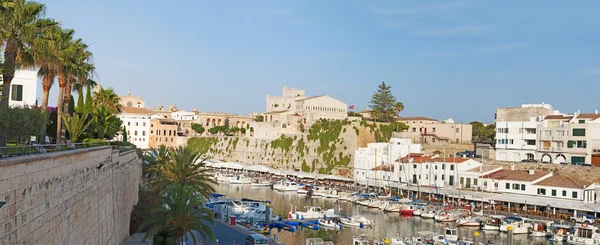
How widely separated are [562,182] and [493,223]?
40.6 feet

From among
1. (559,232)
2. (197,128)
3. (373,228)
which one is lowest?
(373,228)

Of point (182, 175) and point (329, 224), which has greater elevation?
point (182, 175)

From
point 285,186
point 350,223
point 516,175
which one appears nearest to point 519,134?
point 516,175

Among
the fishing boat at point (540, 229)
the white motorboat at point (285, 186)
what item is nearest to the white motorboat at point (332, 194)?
the white motorboat at point (285, 186)

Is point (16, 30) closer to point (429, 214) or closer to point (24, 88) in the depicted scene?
point (24, 88)

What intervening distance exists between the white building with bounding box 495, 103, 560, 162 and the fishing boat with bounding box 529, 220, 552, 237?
26.2 m

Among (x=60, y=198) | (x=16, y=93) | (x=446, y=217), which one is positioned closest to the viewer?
(x=60, y=198)

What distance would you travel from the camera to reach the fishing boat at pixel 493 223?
1869 inches

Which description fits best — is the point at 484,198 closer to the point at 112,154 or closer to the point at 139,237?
the point at 139,237

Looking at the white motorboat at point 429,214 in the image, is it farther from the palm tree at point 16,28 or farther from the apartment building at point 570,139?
the palm tree at point 16,28

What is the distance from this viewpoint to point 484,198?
57.8m

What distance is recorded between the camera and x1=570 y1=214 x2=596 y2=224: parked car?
155 ft

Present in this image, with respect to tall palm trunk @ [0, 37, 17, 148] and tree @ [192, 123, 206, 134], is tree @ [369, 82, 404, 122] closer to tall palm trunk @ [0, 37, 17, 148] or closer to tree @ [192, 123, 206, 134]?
tree @ [192, 123, 206, 134]

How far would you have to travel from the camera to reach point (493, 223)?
48188 millimetres
